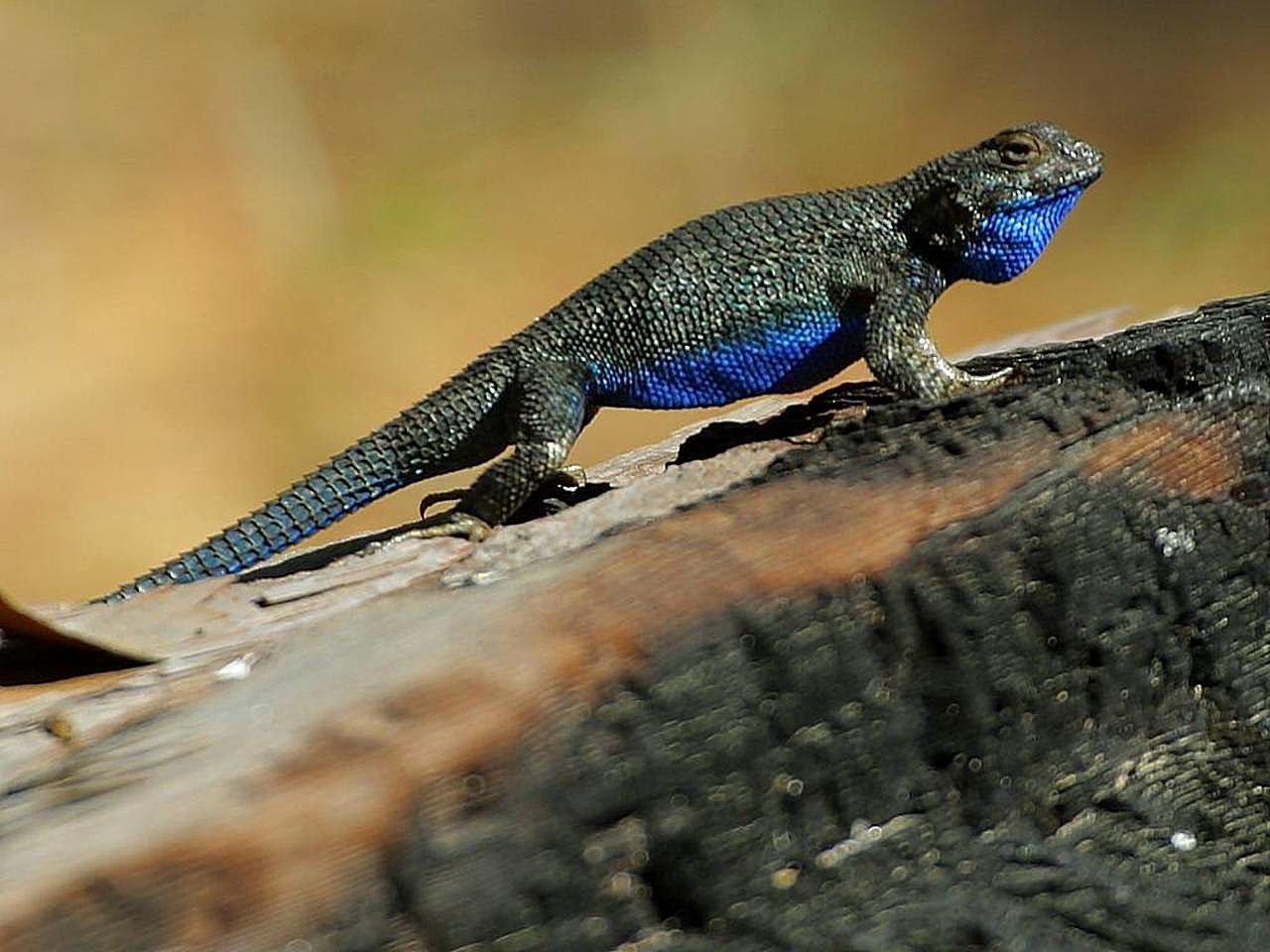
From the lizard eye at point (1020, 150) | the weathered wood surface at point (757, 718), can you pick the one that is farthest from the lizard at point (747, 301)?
the weathered wood surface at point (757, 718)

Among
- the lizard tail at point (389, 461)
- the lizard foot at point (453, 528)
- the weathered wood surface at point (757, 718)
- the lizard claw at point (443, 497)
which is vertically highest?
the lizard tail at point (389, 461)

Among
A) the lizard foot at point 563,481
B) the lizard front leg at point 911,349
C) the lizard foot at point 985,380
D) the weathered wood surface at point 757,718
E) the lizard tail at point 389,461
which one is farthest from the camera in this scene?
the lizard tail at point 389,461

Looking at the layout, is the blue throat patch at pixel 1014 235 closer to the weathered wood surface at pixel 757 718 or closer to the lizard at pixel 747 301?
the lizard at pixel 747 301

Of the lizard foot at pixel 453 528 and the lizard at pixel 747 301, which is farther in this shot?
the lizard at pixel 747 301

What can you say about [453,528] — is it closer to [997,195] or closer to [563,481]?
[563,481]

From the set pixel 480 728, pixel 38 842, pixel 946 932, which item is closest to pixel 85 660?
pixel 38 842

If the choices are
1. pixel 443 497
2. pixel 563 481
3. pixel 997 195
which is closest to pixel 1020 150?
pixel 997 195
